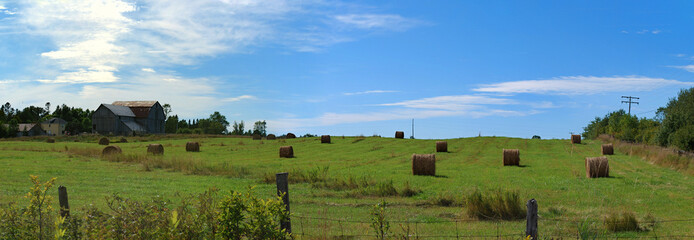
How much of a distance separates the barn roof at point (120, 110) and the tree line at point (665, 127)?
267ft

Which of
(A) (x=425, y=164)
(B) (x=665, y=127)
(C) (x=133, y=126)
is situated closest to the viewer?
(A) (x=425, y=164)

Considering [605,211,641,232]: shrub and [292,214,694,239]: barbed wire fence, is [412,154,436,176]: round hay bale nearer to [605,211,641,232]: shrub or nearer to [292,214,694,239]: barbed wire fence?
[292,214,694,239]: barbed wire fence

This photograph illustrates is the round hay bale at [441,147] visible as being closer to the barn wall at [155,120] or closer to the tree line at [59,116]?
the barn wall at [155,120]

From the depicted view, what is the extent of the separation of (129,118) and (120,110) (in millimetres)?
2263

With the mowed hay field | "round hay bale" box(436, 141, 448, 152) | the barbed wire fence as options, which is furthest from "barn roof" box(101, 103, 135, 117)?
the barbed wire fence

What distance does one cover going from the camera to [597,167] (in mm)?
23453

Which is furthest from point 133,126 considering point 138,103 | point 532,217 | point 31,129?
point 532,217

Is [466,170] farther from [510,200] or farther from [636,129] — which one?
[636,129]

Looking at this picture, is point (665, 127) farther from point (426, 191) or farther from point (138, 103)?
point (138, 103)

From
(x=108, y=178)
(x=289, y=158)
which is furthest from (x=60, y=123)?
(x=108, y=178)

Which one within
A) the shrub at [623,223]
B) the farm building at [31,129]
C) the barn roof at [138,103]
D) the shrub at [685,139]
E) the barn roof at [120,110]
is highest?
the barn roof at [138,103]

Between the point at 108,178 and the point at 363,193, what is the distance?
11.6 m

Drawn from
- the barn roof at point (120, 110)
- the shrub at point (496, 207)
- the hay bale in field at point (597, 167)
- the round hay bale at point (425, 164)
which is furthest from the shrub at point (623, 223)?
the barn roof at point (120, 110)

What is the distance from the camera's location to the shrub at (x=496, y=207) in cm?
1364
